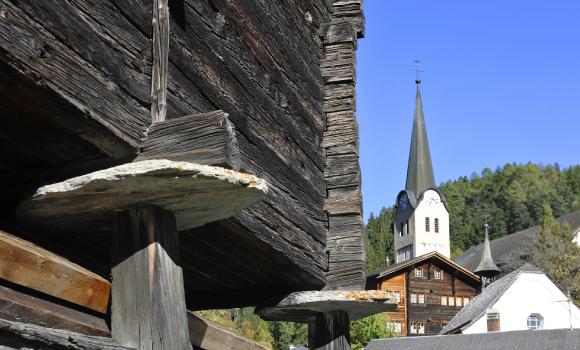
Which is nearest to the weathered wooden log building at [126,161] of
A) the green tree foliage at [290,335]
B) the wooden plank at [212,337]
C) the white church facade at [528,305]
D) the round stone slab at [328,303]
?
the wooden plank at [212,337]

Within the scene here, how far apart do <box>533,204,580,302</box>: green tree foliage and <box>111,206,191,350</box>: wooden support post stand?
185ft

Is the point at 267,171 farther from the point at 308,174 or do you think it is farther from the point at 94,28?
the point at 94,28

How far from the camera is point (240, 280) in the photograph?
5410 millimetres

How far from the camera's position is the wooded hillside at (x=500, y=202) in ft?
→ 349

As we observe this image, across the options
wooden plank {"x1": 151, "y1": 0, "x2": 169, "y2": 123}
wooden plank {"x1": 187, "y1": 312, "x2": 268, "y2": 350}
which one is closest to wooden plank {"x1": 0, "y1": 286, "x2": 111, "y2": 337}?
wooden plank {"x1": 151, "y1": 0, "x2": 169, "y2": 123}

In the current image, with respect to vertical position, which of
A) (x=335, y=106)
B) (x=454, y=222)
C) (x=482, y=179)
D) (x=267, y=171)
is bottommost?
(x=267, y=171)

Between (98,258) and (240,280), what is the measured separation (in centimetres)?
148

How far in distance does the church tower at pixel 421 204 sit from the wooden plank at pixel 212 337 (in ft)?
246

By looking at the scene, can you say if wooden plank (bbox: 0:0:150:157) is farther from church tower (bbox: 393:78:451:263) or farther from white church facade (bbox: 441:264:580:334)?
church tower (bbox: 393:78:451:263)

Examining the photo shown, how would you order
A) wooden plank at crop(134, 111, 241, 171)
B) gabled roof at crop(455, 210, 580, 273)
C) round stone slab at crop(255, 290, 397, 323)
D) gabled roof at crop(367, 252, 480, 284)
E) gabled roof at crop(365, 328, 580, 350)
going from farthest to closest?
gabled roof at crop(455, 210, 580, 273) → gabled roof at crop(367, 252, 480, 284) → gabled roof at crop(365, 328, 580, 350) → round stone slab at crop(255, 290, 397, 323) → wooden plank at crop(134, 111, 241, 171)

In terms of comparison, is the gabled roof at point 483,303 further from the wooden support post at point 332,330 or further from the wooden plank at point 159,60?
the wooden plank at point 159,60

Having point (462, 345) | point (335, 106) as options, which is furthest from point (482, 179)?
point (335, 106)

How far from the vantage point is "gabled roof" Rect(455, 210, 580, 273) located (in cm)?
7229

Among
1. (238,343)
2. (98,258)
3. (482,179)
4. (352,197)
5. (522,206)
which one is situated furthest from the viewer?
(482,179)
